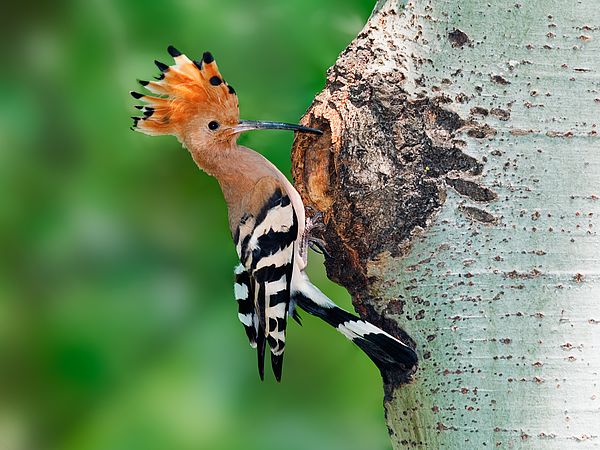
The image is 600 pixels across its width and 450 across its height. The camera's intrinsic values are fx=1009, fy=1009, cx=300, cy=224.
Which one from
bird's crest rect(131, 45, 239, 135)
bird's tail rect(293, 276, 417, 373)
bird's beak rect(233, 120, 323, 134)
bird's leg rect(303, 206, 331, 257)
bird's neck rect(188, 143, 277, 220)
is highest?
bird's crest rect(131, 45, 239, 135)

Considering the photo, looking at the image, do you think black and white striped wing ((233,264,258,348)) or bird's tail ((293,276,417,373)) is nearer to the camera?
bird's tail ((293,276,417,373))

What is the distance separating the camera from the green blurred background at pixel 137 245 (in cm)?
236

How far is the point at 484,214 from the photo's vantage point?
156 centimetres

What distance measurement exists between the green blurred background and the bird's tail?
0.23 meters

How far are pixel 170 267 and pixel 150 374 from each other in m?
0.26

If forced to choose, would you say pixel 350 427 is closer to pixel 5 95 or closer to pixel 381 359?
pixel 381 359

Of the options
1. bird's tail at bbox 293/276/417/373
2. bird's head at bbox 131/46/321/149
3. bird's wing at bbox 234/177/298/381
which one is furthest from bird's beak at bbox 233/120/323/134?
bird's tail at bbox 293/276/417/373

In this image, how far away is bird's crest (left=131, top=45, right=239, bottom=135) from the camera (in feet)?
6.88

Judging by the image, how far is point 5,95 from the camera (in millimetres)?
2531

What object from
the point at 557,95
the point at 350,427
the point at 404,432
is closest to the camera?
the point at 557,95

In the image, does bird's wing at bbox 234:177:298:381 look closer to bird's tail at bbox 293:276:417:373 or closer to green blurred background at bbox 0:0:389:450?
bird's tail at bbox 293:276:417:373

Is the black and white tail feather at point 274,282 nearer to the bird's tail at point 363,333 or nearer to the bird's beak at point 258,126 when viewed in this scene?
the bird's tail at point 363,333

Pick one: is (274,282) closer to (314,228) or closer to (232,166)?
(314,228)

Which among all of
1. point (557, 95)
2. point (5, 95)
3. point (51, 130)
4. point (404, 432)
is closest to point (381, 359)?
point (404, 432)
